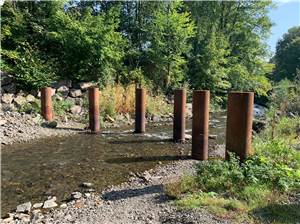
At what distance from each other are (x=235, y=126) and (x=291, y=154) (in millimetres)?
1136

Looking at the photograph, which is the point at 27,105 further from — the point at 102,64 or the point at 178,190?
the point at 178,190

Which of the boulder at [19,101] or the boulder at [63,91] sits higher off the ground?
the boulder at [63,91]

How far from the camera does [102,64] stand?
16.0 metres

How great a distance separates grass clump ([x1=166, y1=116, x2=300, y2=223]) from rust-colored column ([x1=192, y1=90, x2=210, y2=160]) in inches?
74.2

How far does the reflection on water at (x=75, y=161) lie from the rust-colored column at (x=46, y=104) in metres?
1.56

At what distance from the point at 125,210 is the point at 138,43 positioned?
17.1 meters

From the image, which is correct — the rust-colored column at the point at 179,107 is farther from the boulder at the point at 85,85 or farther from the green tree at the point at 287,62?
the green tree at the point at 287,62

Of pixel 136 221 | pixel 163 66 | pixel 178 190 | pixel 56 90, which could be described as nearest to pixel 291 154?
pixel 178 190

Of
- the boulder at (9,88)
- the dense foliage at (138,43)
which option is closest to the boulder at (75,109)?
the dense foliage at (138,43)

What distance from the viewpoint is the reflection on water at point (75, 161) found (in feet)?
19.8

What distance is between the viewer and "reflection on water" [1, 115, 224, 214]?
6.03m

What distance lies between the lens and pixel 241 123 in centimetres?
604

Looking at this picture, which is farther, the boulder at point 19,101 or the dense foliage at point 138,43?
the dense foliage at point 138,43

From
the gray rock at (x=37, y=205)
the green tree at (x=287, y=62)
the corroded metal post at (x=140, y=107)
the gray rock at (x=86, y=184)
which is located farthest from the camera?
the green tree at (x=287, y=62)
